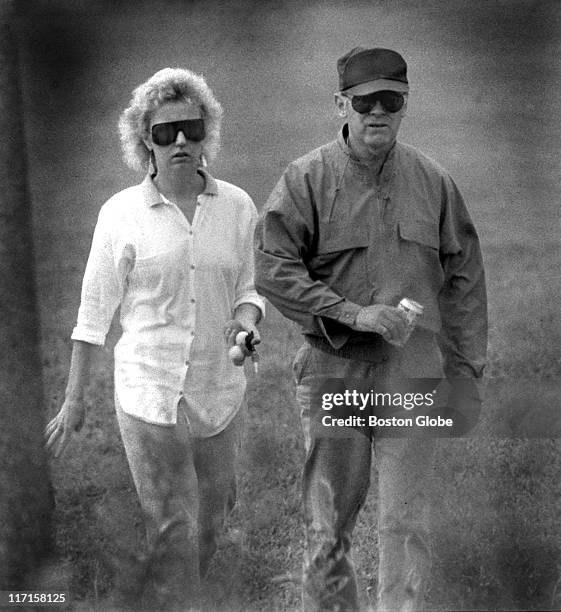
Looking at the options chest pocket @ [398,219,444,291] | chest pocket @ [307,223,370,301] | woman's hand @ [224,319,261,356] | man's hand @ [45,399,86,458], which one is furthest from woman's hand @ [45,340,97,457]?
chest pocket @ [398,219,444,291]

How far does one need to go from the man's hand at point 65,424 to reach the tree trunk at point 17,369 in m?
0.05

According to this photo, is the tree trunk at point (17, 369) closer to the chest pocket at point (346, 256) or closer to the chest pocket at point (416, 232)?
the chest pocket at point (346, 256)

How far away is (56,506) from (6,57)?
171 centimetres

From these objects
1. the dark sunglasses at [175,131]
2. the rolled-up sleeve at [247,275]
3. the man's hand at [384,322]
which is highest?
the dark sunglasses at [175,131]

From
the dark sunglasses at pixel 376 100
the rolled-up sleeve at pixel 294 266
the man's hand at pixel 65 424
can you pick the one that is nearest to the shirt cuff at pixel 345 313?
the rolled-up sleeve at pixel 294 266

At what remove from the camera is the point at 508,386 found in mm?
6055

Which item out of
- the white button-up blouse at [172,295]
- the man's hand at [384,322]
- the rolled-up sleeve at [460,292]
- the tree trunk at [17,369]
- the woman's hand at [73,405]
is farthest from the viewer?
the tree trunk at [17,369]

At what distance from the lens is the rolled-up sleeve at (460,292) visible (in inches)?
223

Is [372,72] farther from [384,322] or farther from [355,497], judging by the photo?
[355,497]

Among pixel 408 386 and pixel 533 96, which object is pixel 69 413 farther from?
pixel 533 96

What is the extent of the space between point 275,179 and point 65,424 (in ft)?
3.94

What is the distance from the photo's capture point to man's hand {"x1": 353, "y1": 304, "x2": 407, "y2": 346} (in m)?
5.43

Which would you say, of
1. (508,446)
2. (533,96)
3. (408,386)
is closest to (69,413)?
(408,386)

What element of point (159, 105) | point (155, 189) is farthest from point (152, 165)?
point (159, 105)
